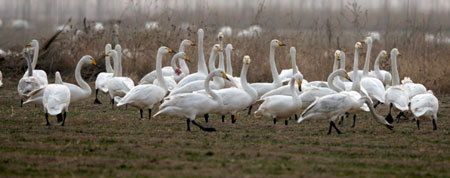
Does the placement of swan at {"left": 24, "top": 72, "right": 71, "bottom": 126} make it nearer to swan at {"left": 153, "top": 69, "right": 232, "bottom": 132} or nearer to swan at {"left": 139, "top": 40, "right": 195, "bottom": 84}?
swan at {"left": 153, "top": 69, "right": 232, "bottom": 132}

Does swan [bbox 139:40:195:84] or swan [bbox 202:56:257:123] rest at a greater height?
swan [bbox 139:40:195:84]

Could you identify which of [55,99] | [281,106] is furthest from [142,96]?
[281,106]

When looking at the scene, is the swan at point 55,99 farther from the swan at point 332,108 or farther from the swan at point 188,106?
the swan at point 332,108

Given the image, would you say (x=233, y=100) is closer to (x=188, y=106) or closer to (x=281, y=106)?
(x=281, y=106)

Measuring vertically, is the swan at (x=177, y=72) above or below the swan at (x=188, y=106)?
above

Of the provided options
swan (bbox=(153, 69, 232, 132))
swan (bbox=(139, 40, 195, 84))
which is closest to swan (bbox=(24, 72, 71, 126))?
swan (bbox=(153, 69, 232, 132))

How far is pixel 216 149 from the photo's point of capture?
7.05 metres

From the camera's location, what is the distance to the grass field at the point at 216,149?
19.2 feet

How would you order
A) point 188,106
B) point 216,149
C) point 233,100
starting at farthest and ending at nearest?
1. point 233,100
2. point 188,106
3. point 216,149

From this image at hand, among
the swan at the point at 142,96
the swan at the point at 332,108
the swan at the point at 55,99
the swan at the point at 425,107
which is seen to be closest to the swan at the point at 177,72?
the swan at the point at 142,96

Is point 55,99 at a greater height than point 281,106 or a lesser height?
greater

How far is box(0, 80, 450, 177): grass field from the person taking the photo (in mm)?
5867

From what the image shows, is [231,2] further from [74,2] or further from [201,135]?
[201,135]

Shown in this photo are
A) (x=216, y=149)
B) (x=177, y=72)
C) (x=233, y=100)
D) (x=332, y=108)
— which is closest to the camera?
(x=216, y=149)
